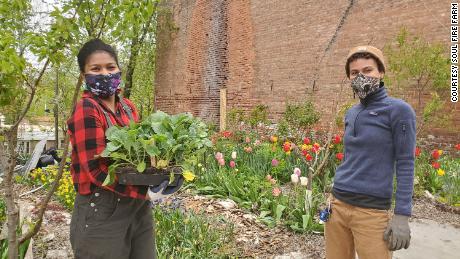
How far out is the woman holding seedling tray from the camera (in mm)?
1776

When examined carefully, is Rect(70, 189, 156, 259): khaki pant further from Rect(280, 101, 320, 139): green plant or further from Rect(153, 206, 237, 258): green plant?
Rect(280, 101, 320, 139): green plant

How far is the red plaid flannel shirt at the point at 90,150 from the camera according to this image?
1.78 meters

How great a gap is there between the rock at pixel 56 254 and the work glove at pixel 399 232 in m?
2.93

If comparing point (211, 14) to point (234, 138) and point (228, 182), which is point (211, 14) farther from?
point (228, 182)

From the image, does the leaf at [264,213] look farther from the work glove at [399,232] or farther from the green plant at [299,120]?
the green plant at [299,120]

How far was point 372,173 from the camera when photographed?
222 cm

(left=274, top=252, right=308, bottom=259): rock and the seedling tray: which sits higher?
the seedling tray

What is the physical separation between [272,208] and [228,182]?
0.90 meters

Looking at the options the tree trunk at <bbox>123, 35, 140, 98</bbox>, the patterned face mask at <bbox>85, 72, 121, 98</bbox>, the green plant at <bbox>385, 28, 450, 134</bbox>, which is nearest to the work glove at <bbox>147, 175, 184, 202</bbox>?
the patterned face mask at <bbox>85, 72, 121, 98</bbox>

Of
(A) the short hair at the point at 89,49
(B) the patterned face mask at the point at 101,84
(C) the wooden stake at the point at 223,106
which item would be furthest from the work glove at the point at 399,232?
(C) the wooden stake at the point at 223,106

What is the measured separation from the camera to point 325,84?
9.28 metres

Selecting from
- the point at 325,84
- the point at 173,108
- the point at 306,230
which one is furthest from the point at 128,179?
the point at 173,108

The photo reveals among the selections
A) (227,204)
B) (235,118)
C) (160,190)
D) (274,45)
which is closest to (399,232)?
(160,190)

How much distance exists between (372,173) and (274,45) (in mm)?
8904
